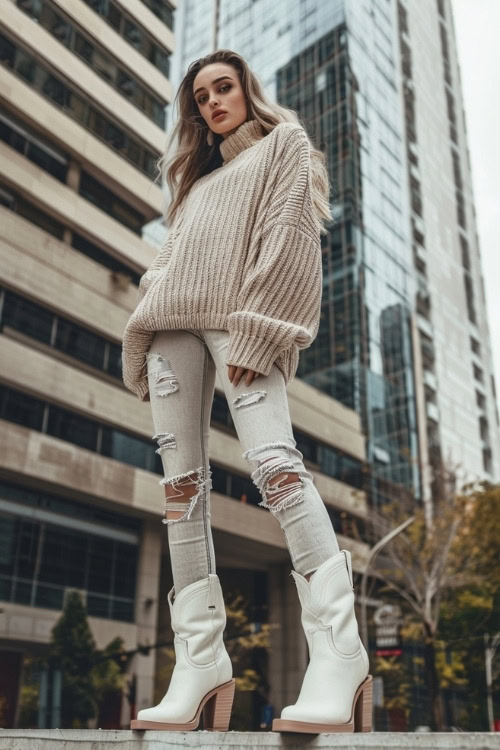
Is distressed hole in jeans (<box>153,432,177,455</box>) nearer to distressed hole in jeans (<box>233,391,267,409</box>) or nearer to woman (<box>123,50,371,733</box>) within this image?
woman (<box>123,50,371,733</box>)

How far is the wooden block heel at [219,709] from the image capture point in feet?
6.51

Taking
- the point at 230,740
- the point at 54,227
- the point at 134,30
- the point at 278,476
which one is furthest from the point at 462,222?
the point at 230,740

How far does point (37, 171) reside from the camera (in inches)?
849

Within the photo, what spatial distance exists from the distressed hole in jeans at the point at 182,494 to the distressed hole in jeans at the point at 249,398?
0.89 ft

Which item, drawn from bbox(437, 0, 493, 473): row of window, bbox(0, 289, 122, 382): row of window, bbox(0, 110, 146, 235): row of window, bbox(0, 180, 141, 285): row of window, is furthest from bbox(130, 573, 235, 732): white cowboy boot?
bbox(437, 0, 493, 473): row of window

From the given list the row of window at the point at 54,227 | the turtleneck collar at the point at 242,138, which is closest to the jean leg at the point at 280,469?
the turtleneck collar at the point at 242,138

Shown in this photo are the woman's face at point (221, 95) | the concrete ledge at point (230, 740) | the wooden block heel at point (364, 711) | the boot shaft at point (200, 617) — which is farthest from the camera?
the woman's face at point (221, 95)

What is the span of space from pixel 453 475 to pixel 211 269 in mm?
20872

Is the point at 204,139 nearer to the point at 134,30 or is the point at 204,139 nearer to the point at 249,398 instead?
the point at 249,398

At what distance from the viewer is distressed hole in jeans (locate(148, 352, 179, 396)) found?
7.40ft

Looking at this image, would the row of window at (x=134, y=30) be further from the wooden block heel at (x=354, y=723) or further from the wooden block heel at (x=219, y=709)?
the wooden block heel at (x=354, y=723)

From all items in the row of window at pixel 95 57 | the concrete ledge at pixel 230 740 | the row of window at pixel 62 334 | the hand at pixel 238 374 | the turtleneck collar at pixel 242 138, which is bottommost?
the concrete ledge at pixel 230 740

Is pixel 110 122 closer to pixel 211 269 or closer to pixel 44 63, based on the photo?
pixel 44 63

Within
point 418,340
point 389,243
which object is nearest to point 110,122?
point 389,243
